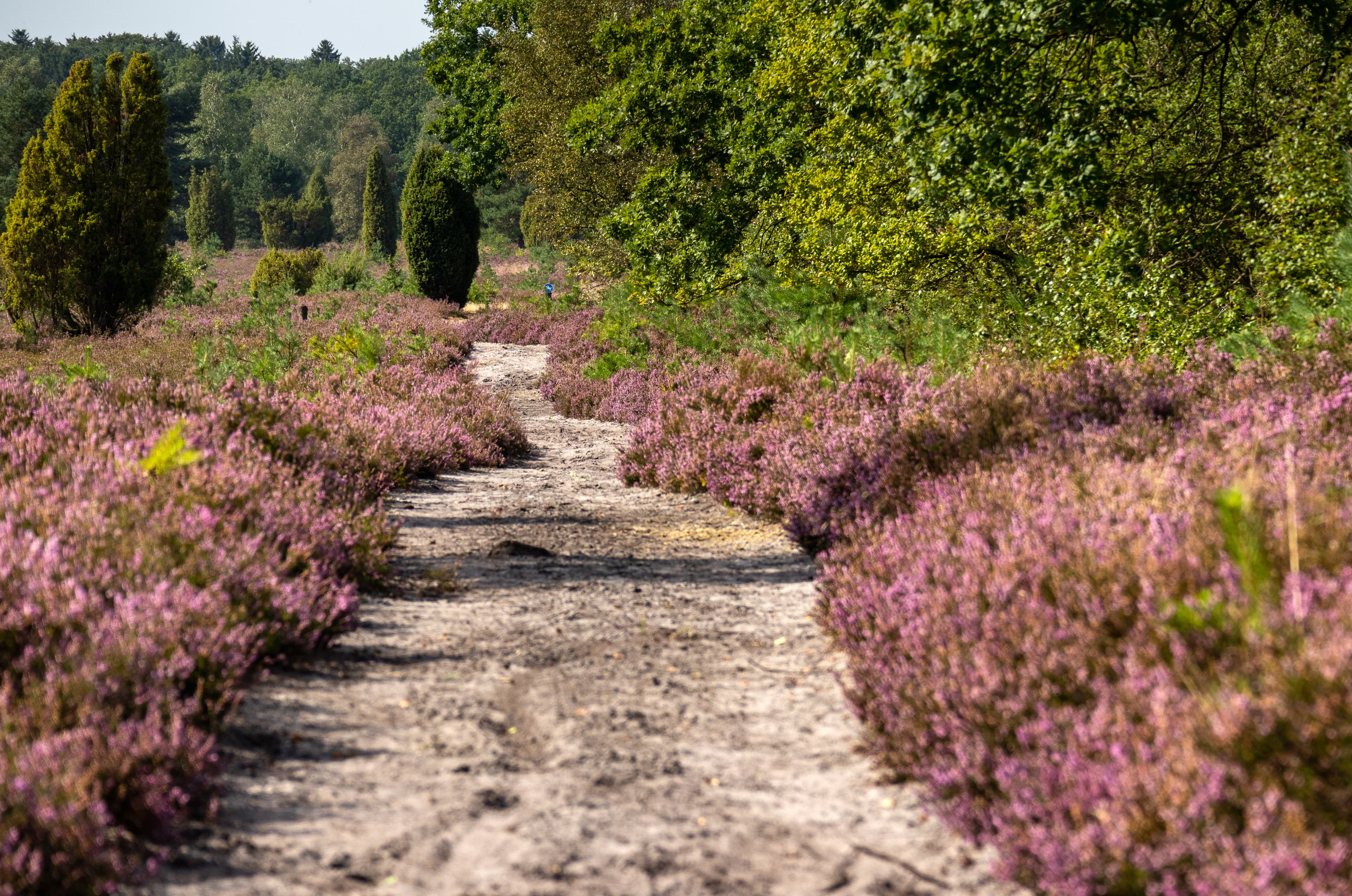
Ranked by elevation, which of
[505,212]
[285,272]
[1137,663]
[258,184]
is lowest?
[1137,663]

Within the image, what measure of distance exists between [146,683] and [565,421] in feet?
34.4

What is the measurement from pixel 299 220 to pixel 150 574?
65.2m

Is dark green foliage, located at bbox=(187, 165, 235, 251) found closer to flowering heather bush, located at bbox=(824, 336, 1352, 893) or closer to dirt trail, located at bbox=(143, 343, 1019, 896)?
dirt trail, located at bbox=(143, 343, 1019, 896)

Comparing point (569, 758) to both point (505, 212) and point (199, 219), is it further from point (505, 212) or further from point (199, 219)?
point (505, 212)

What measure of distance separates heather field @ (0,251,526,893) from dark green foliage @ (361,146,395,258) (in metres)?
43.1

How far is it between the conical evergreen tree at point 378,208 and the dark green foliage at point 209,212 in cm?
1152

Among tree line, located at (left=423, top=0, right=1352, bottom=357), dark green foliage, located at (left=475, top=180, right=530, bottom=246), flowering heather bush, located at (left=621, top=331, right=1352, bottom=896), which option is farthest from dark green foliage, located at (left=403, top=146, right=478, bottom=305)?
dark green foliage, located at (left=475, top=180, right=530, bottom=246)

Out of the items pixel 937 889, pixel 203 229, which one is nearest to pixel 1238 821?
pixel 937 889

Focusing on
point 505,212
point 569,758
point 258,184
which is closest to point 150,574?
point 569,758

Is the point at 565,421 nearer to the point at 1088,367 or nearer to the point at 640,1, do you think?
the point at 1088,367

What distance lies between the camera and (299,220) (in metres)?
62.0

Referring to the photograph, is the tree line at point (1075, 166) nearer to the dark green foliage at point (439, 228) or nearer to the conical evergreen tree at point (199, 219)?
the dark green foliage at point (439, 228)

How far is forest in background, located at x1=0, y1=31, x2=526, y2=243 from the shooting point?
65000mm

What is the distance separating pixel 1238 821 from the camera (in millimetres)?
1979
